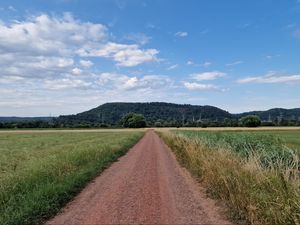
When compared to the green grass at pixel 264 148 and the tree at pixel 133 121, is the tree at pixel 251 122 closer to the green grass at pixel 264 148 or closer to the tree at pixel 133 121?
the tree at pixel 133 121

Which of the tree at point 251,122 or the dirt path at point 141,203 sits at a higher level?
the tree at point 251,122

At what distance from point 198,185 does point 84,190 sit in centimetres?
413

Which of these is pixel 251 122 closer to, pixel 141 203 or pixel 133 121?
pixel 133 121

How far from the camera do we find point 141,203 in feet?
31.3

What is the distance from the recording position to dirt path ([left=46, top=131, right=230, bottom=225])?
791 centimetres

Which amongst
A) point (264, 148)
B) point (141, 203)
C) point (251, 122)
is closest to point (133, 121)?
point (251, 122)

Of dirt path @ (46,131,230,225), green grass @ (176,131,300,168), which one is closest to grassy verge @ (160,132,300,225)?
green grass @ (176,131,300,168)

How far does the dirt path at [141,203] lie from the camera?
7.91 meters

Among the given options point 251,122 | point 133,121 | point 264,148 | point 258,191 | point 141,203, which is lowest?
point 141,203

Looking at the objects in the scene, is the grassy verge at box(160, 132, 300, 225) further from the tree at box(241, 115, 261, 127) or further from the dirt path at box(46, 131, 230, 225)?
the tree at box(241, 115, 261, 127)

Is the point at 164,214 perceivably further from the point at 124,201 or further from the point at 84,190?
the point at 84,190

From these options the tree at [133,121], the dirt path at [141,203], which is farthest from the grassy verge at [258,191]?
the tree at [133,121]

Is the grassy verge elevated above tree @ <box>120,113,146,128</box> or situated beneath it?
situated beneath

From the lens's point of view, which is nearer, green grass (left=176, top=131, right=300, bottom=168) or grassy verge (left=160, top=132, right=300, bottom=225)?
grassy verge (left=160, top=132, right=300, bottom=225)
